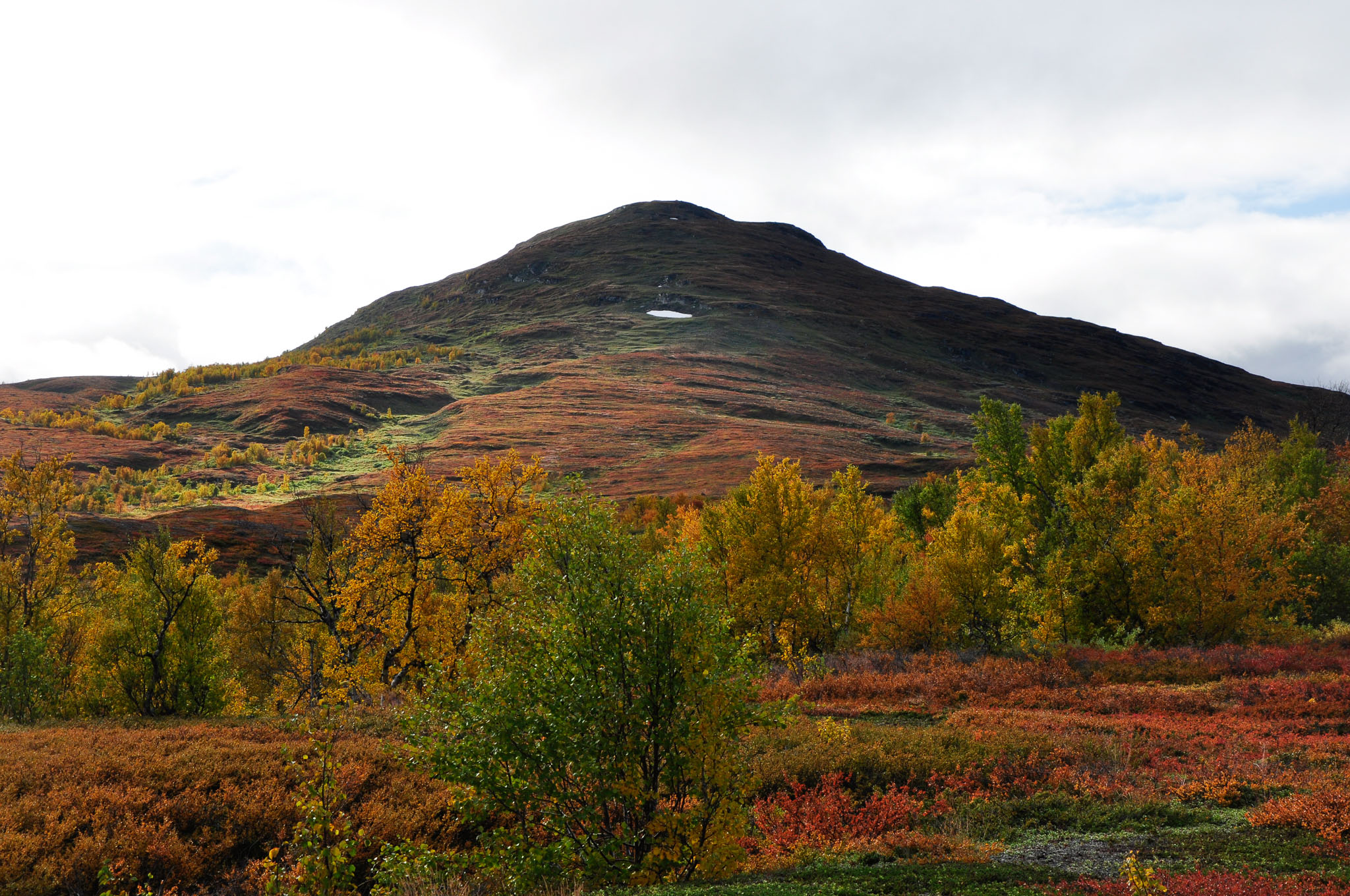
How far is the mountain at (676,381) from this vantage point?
87500mm

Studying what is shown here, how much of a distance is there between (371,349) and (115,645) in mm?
135790

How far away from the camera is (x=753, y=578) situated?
30109 mm

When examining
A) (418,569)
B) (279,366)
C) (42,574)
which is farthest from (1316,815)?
(279,366)

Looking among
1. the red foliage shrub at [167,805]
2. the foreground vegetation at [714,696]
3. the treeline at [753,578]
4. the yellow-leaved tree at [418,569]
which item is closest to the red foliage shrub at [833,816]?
the foreground vegetation at [714,696]

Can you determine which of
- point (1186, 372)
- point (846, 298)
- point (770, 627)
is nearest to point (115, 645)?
point (770, 627)

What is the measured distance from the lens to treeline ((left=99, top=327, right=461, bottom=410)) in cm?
11375

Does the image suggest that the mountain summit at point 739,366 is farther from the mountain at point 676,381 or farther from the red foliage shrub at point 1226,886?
the red foliage shrub at point 1226,886

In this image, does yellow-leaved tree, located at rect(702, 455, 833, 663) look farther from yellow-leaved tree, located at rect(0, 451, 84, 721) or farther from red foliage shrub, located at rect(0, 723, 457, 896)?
yellow-leaved tree, located at rect(0, 451, 84, 721)

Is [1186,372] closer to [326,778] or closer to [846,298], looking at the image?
[846,298]

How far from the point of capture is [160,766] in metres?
14.6

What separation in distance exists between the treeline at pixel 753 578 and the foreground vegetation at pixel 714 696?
0.56ft

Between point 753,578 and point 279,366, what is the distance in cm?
12703

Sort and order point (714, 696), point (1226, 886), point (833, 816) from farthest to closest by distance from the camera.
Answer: point (833, 816), point (714, 696), point (1226, 886)

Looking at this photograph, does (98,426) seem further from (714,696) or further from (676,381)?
(714,696)
